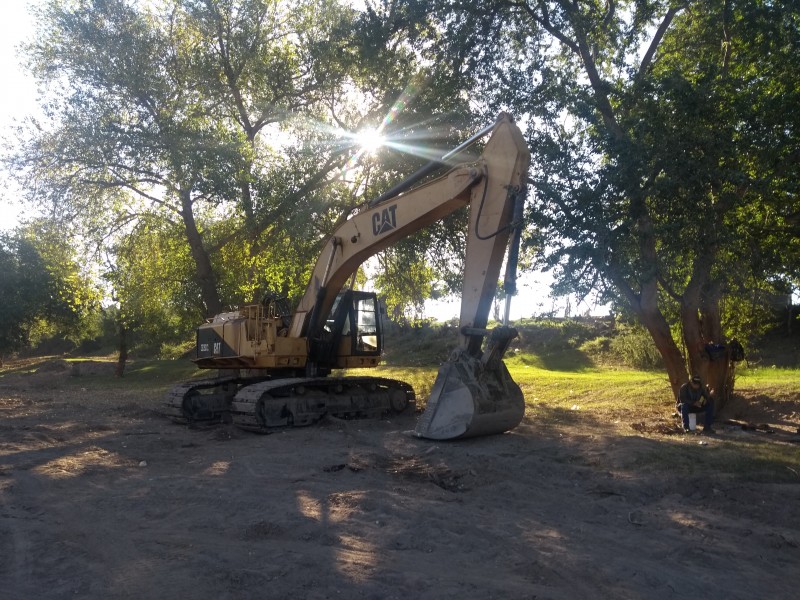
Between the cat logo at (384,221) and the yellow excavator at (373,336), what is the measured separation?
0.06 ft

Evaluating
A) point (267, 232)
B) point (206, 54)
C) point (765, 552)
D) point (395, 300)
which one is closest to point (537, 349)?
point (395, 300)

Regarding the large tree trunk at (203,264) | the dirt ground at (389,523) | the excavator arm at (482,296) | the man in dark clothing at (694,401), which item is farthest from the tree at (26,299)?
the man in dark clothing at (694,401)

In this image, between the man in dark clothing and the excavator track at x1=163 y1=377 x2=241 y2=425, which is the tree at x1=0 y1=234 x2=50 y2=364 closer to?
the excavator track at x1=163 y1=377 x2=241 y2=425

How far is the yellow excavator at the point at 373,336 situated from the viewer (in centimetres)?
990

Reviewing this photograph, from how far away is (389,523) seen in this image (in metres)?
6.01

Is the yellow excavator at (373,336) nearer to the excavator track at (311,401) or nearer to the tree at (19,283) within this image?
the excavator track at (311,401)

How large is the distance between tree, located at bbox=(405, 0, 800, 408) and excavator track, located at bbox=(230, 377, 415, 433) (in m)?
4.90

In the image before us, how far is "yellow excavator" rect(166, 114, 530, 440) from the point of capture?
32.5ft

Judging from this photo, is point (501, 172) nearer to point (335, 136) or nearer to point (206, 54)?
point (335, 136)

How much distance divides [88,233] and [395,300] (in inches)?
380

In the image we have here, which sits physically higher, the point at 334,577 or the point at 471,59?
the point at 471,59

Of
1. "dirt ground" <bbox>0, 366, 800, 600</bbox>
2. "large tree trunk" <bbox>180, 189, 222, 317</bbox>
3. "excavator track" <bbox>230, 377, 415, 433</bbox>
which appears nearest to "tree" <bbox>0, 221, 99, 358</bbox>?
"large tree trunk" <bbox>180, 189, 222, 317</bbox>

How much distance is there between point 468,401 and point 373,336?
16.2ft

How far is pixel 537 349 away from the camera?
33281 millimetres
